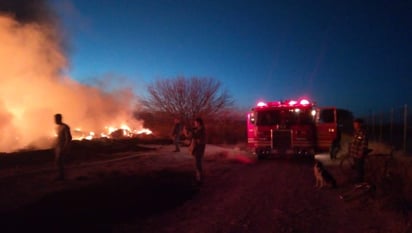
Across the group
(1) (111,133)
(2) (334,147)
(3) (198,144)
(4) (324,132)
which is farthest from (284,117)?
(1) (111,133)

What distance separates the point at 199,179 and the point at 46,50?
53.9ft

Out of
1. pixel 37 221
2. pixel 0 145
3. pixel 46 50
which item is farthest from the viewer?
pixel 46 50

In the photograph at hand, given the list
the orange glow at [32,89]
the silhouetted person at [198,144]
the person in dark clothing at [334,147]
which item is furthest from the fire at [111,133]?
the silhouetted person at [198,144]

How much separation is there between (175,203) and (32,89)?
1758 cm

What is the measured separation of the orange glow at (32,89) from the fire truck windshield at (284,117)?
10747 millimetres

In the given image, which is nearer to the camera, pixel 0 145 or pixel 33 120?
pixel 0 145

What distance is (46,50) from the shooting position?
25.5m

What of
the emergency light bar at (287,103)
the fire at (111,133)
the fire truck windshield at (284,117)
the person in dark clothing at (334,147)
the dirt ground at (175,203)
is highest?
the emergency light bar at (287,103)

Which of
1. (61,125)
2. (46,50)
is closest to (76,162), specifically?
(61,125)

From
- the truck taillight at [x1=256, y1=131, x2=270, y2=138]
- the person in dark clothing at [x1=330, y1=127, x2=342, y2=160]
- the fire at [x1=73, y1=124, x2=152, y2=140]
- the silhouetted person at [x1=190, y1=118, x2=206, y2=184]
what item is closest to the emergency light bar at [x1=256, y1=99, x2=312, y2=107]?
the truck taillight at [x1=256, y1=131, x2=270, y2=138]

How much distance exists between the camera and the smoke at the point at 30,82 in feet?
74.1

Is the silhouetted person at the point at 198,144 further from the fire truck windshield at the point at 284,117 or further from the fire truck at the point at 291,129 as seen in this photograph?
the fire truck windshield at the point at 284,117

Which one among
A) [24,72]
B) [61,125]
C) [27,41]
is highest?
[27,41]

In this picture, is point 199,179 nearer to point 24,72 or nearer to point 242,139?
point 24,72
